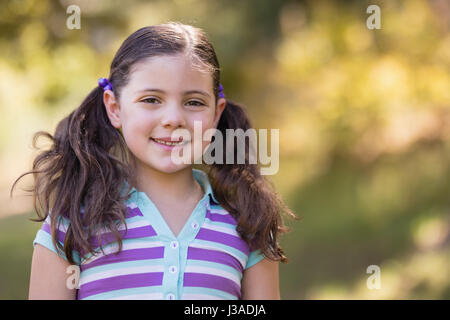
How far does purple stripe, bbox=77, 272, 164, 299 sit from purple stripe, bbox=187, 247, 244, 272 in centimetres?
10

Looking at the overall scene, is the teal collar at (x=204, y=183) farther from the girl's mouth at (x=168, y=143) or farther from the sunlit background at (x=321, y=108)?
the sunlit background at (x=321, y=108)

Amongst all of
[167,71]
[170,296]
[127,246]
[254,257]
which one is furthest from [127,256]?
[167,71]

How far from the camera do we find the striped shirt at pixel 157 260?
4.69ft

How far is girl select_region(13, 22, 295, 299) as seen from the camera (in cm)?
144

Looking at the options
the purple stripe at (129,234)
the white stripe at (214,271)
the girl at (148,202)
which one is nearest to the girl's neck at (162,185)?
the girl at (148,202)

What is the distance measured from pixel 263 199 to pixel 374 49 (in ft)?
9.15

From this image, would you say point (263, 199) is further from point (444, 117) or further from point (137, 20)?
point (444, 117)

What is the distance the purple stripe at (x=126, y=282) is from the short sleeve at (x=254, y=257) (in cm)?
27

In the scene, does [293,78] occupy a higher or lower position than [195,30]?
higher

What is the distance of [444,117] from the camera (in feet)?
13.6

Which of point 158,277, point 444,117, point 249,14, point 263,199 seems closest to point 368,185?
point 444,117

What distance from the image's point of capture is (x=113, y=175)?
61.6 inches

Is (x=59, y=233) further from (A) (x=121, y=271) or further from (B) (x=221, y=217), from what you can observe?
(B) (x=221, y=217)

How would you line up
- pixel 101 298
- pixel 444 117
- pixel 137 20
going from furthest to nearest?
pixel 444 117, pixel 137 20, pixel 101 298
